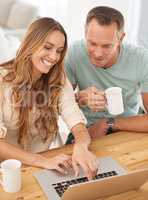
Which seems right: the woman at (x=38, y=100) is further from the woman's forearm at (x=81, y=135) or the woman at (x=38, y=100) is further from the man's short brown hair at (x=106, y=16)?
the man's short brown hair at (x=106, y=16)

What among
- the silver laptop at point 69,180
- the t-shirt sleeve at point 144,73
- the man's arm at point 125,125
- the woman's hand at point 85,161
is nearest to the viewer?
the silver laptop at point 69,180

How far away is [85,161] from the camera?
1.46 metres

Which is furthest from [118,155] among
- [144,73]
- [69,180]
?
[144,73]

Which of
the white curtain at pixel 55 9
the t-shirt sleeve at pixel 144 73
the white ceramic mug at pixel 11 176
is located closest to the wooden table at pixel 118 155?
the white ceramic mug at pixel 11 176

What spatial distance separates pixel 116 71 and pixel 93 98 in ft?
1.07

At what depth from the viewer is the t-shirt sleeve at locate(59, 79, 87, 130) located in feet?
5.66

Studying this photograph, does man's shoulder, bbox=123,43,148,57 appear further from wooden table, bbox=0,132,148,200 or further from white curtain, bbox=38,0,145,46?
white curtain, bbox=38,0,145,46

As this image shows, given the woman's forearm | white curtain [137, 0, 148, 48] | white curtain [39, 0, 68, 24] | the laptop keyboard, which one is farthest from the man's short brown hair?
white curtain [39, 0, 68, 24]

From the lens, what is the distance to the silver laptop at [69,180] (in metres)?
1.19

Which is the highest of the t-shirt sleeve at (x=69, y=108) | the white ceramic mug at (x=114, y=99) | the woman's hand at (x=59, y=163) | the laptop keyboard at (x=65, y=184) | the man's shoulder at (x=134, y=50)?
the man's shoulder at (x=134, y=50)

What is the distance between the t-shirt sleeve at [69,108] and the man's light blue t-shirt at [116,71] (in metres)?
0.25

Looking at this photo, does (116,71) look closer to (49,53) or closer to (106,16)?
(106,16)

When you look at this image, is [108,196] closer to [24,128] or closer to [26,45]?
[24,128]

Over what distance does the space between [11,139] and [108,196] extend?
0.64m
